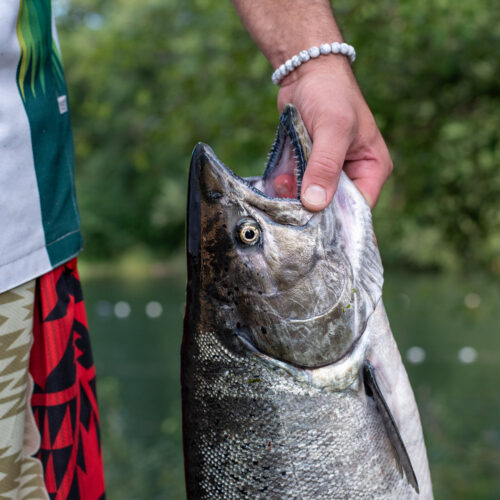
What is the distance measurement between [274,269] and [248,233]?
4.1 inches

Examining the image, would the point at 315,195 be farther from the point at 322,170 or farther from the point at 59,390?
the point at 59,390

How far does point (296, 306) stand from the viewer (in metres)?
1.62

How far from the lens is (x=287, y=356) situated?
1596 millimetres

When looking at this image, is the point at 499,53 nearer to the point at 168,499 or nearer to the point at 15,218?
the point at 168,499

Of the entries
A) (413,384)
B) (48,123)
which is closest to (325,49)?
(48,123)

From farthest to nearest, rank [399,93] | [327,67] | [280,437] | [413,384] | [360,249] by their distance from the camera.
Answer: [413,384] → [399,93] → [327,67] → [360,249] → [280,437]

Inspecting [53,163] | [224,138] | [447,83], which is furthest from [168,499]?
[53,163]

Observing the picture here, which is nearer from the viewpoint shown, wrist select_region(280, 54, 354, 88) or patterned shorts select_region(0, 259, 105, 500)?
patterned shorts select_region(0, 259, 105, 500)

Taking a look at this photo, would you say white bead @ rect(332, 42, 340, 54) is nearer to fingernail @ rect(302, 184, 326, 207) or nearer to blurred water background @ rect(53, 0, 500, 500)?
fingernail @ rect(302, 184, 326, 207)

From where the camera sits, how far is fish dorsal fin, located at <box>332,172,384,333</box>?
1.65 meters

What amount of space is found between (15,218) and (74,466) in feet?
2.00

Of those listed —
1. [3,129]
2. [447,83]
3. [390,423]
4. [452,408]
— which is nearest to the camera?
[3,129]

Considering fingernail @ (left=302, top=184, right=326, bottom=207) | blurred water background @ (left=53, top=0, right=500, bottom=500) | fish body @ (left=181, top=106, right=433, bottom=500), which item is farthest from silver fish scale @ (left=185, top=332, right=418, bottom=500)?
blurred water background @ (left=53, top=0, right=500, bottom=500)

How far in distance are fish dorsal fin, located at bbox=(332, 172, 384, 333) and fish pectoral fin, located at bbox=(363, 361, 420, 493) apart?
11 centimetres
